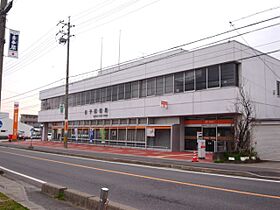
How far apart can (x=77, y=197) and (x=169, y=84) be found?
24745 millimetres

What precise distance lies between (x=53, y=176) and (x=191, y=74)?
759 inches

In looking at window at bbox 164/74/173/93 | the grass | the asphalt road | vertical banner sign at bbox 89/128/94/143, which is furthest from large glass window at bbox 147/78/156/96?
Result: the grass

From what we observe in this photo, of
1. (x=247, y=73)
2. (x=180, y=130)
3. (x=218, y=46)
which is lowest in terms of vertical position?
(x=180, y=130)

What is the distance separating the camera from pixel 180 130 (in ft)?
100

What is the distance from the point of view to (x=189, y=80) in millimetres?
29547

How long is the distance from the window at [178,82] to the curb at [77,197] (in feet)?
73.0

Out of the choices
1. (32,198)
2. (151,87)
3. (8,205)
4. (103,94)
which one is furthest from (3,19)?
(103,94)

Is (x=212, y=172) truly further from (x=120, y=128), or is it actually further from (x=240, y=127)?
(x=120, y=128)

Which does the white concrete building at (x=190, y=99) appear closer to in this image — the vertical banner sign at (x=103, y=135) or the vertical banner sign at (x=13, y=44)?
the vertical banner sign at (x=103, y=135)

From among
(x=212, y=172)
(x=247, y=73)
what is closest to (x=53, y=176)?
(x=212, y=172)

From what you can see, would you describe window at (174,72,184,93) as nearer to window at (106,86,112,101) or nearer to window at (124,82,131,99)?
window at (124,82,131,99)

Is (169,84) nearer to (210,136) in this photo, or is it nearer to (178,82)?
(178,82)

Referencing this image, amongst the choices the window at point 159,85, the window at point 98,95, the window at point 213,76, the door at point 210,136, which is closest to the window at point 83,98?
the window at point 98,95

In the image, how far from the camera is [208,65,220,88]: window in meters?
27.0
